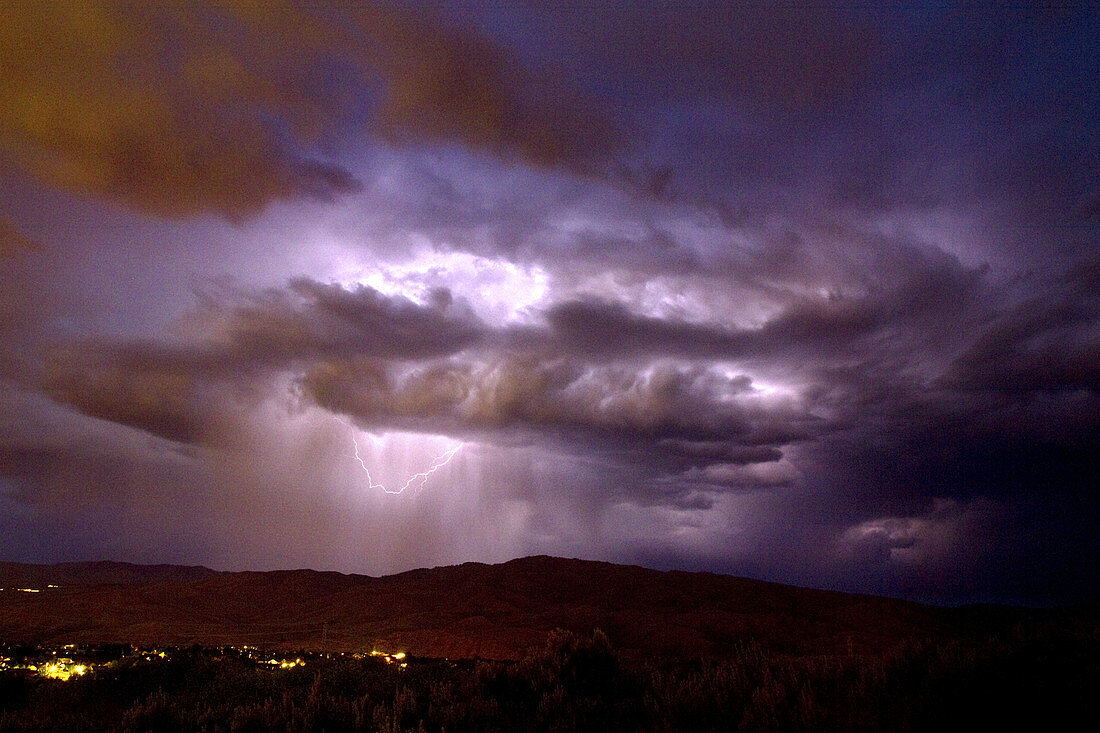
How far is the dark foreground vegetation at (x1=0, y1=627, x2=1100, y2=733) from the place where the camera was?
5855 millimetres

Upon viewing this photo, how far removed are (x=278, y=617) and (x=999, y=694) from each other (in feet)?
249

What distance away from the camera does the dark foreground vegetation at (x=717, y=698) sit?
19.2 ft

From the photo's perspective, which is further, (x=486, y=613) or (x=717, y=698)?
(x=486, y=613)

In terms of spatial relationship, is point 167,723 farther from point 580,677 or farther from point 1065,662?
point 1065,662

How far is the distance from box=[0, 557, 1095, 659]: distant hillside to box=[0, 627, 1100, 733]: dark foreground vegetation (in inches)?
1004

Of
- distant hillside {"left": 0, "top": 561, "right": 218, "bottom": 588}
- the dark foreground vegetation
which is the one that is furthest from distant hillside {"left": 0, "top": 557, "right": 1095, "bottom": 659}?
distant hillside {"left": 0, "top": 561, "right": 218, "bottom": 588}

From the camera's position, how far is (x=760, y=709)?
258 inches

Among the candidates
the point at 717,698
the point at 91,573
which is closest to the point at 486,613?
the point at 717,698

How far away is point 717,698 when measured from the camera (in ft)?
23.8

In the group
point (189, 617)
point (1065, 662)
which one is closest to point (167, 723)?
point (1065, 662)

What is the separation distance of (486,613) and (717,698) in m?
58.5

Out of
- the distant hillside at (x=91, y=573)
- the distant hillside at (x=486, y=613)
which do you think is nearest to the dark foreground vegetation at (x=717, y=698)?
the distant hillside at (x=486, y=613)

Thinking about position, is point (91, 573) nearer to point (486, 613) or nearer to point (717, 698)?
point (486, 613)

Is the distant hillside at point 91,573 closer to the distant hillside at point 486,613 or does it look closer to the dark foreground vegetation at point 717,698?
the distant hillside at point 486,613
